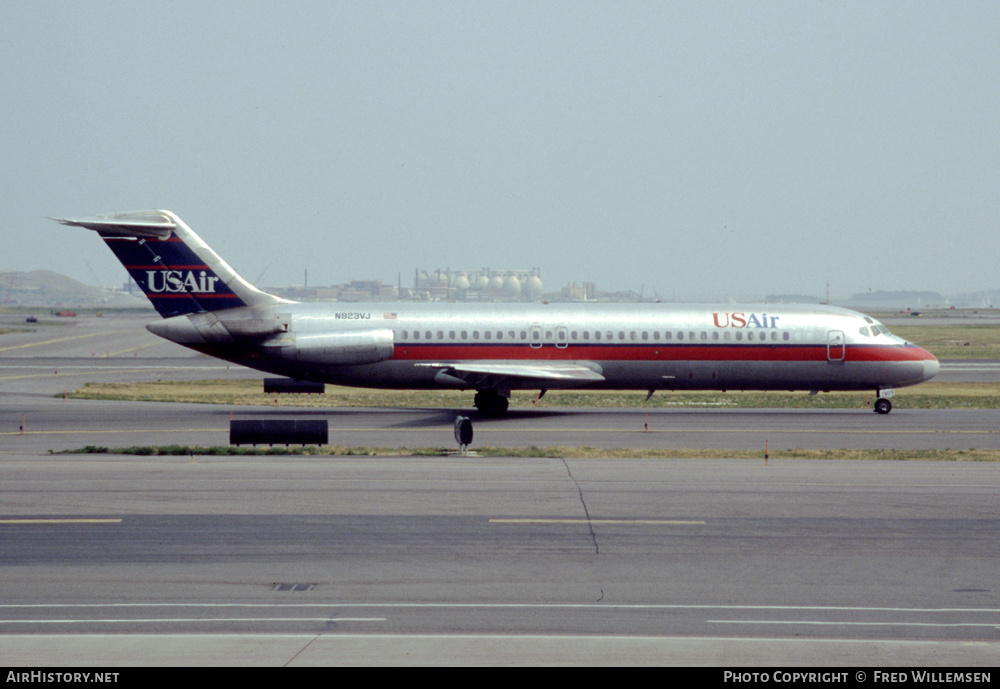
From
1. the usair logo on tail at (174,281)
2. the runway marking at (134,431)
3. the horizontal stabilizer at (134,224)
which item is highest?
the horizontal stabilizer at (134,224)

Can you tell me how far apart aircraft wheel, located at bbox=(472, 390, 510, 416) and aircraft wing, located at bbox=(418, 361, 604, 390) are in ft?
1.88

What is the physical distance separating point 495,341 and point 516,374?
2449 millimetres

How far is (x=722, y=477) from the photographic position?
2214cm

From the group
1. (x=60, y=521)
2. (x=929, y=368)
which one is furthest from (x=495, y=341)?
(x=60, y=521)

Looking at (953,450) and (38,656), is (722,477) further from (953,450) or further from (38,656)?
(38,656)

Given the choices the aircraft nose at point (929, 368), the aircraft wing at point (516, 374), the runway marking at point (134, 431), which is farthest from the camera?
the aircraft nose at point (929, 368)

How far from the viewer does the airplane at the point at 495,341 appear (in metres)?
36.1

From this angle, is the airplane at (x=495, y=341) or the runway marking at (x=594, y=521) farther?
the airplane at (x=495, y=341)

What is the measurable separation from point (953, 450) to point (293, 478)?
1847 cm

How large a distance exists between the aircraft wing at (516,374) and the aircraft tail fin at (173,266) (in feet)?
27.9

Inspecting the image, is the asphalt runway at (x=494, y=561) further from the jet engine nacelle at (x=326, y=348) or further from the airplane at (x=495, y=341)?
the jet engine nacelle at (x=326, y=348)

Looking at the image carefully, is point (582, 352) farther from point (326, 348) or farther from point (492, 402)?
point (326, 348)

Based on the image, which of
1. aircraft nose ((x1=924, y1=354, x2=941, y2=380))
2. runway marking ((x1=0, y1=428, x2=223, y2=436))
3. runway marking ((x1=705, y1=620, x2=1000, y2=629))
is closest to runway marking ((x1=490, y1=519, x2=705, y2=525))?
runway marking ((x1=705, y1=620, x2=1000, y2=629))

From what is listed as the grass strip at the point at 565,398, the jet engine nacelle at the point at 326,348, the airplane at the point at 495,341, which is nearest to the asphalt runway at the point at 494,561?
the airplane at the point at 495,341
